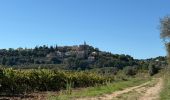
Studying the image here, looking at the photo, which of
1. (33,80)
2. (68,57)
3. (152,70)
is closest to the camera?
(33,80)

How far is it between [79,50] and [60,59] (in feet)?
79.9

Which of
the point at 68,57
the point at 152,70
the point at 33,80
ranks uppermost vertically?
the point at 68,57

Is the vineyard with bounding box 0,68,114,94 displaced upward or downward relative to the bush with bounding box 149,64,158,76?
downward

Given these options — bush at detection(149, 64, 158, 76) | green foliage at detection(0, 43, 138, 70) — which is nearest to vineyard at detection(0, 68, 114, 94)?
green foliage at detection(0, 43, 138, 70)

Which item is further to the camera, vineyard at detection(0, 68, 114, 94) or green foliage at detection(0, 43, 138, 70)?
green foliage at detection(0, 43, 138, 70)

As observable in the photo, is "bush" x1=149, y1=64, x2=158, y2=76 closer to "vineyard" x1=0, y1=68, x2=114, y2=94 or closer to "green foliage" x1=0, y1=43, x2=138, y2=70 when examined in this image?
"green foliage" x1=0, y1=43, x2=138, y2=70

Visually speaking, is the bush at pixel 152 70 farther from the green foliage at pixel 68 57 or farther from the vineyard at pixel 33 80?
the vineyard at pixel 33 80

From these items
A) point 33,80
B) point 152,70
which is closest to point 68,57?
point 152,70

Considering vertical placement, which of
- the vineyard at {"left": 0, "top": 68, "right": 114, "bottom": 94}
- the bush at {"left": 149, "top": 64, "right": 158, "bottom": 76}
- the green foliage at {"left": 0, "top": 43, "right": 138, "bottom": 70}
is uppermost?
the green foliage at {"left": 0, "top": 43, "right": 138, "bottom": 70}

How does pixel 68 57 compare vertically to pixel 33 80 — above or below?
above

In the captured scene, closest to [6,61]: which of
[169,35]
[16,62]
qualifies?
[16,62]

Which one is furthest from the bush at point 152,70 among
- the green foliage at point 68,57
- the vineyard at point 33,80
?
the vineyard at point 33,80

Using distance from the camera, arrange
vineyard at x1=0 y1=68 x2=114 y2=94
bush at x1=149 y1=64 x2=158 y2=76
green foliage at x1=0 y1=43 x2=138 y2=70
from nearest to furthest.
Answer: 1. vineyard at x1=0 y1=68 x2=114 y2=94
2. bush at x1=149 y1=64 x2=158 y2=76
3. green foliage at x1=0 y1=43 x2=138 y2=70

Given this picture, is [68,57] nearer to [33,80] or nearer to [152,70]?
[152,70]
